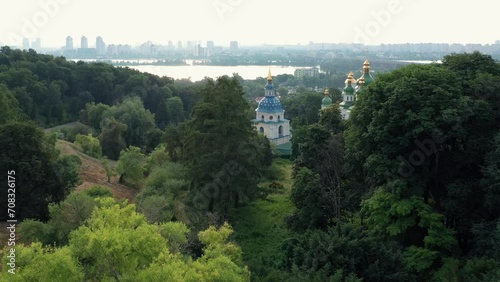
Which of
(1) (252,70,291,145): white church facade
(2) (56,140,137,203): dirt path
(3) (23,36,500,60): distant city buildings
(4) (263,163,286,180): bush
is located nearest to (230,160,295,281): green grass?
(4) (263,163,286,180): bush

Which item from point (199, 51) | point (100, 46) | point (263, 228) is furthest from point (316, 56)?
point (263, 228)

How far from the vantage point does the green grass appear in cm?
1579

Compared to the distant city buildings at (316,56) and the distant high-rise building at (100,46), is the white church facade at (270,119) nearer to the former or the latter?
the distant city buildings at (316,56)

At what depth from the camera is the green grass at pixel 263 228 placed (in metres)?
15.8

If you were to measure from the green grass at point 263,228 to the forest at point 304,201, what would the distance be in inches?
3.2

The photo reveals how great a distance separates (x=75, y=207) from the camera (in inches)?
604

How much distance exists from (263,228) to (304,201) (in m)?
A: 2.57

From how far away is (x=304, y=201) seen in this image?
1895 cm

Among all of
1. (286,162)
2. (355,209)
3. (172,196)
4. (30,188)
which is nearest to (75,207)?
(30,188)

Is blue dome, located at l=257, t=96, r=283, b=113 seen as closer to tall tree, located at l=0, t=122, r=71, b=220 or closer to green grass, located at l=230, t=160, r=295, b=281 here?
green grass, located at l=230, t=160, r=295, b=281

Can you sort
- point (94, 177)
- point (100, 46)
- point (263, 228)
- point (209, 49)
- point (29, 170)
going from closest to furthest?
point (29, 170), point (263, 228), point (94, 177), point (100, 46), point (209, 49)

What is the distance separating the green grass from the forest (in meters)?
0.08

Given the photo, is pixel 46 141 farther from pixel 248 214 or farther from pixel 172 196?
pixel 248 214

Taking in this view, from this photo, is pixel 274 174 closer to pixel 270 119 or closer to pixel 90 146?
pixel 270 119
